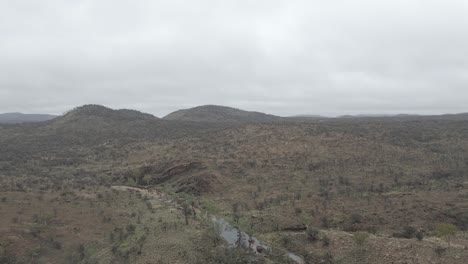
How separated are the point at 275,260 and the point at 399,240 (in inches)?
286

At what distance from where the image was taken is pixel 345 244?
2220 cm

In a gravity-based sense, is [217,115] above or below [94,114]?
below

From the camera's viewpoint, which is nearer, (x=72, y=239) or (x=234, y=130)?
(x=72, y=239)

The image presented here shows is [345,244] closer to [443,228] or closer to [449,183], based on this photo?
[443,228]

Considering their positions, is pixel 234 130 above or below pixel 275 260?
above

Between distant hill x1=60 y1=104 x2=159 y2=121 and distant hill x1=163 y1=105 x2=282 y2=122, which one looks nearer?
distant hill x1=60 y1=104 x2=159 y2=121

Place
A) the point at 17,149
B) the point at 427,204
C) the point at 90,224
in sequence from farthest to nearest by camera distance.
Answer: the point at 17,149 < the point at 427,204 < the point at 90,224

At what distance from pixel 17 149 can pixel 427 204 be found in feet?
214

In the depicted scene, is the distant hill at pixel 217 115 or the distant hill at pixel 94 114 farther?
the distant hill at pixel 217 115

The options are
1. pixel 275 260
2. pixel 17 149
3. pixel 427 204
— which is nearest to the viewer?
pixel 275 260

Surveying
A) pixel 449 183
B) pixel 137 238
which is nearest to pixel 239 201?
pixel 137 238

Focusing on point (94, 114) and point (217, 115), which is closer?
point (94, 114)

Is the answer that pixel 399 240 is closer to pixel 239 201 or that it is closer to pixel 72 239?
pixel 239 201

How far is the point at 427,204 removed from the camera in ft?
91.6
